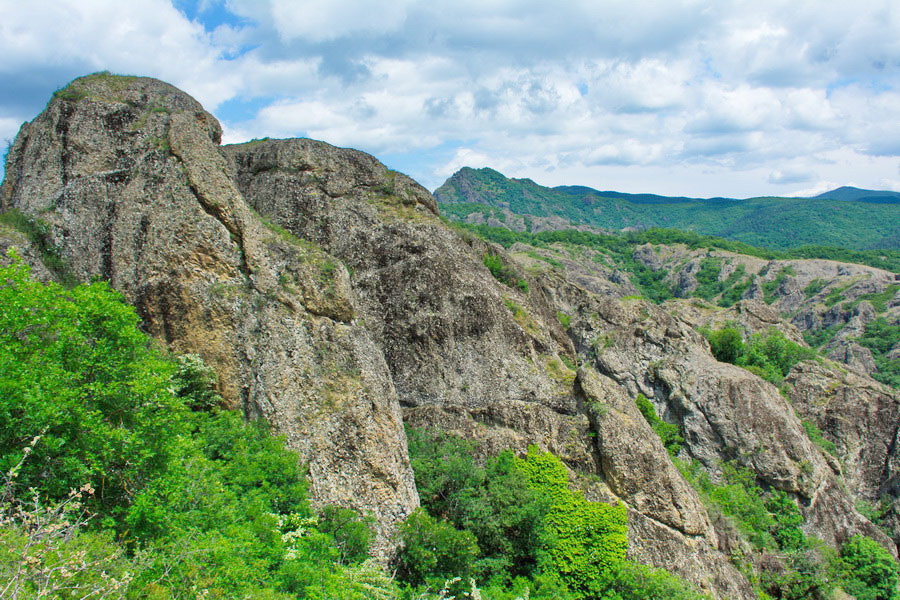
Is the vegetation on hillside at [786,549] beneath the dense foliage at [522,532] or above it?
beneath

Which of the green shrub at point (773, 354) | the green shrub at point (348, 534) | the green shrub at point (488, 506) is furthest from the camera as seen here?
the green shrub at point (773, 354)

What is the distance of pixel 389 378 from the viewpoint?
27.4 metres

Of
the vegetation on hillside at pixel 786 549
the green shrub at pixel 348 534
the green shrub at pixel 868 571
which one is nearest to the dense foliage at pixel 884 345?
the green shrub at pixel 868 571

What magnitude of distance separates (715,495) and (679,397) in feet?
30.7

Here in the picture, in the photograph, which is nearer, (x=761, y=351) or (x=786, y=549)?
(x=786, y=549)

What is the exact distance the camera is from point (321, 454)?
22.9 meters

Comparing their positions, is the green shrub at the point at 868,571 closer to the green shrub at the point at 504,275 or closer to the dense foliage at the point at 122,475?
the green shrub at the point at 504,275

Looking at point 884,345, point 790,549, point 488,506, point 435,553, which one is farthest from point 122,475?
point 884,345

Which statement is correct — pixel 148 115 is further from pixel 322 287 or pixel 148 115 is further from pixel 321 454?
pixel 321 454

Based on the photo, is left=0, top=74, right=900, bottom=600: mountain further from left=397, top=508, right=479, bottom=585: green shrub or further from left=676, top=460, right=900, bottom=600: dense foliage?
left=676, top=460, right=900, bottom=600: dense foliage

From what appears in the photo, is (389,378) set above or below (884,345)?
above

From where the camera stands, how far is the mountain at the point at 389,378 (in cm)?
2336

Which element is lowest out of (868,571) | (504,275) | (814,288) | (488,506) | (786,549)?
(868,571)

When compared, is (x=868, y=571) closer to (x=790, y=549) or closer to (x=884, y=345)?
(x=790, y=549)
